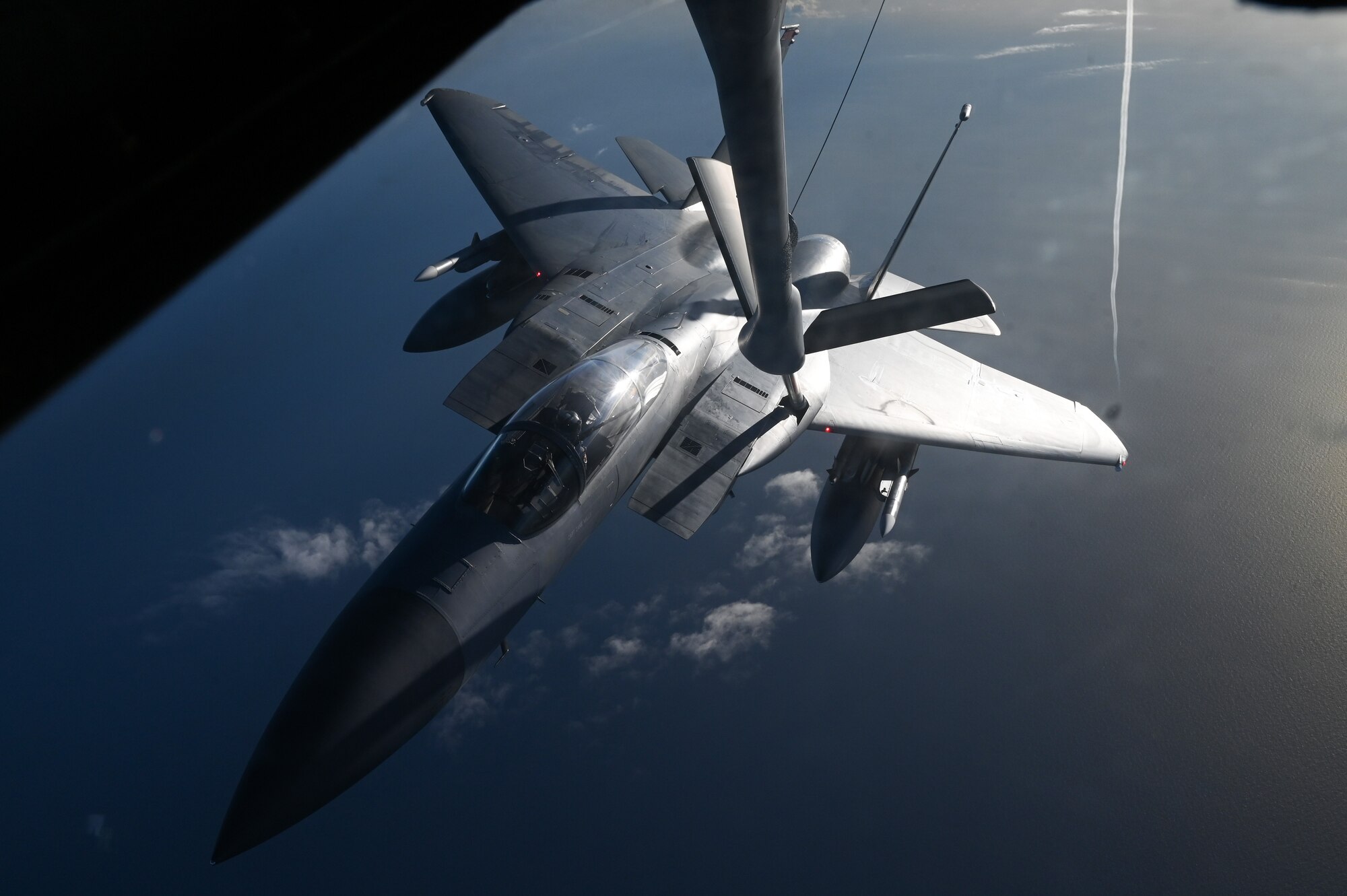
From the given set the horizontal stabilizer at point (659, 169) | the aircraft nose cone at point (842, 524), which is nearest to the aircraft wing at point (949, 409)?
the aircraft nose cone at point (842, 524)

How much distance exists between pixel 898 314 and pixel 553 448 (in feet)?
16.6

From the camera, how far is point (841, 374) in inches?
612

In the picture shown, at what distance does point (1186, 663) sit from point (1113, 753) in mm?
4380

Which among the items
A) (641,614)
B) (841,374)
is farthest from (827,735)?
(841,374)

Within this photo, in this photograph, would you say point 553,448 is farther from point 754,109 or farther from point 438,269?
point 438,269

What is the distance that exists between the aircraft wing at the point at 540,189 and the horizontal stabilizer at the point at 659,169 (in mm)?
762

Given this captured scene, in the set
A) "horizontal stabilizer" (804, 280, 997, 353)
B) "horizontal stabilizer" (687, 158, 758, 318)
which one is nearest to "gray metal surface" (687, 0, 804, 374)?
"horizontal stabilizer" (687, 158, 758, 318)

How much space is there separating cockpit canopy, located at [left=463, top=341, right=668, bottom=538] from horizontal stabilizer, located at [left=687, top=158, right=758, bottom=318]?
3.64 metres

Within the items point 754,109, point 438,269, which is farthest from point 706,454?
point 438,269

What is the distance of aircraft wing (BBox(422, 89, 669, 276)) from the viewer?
17.0 metres

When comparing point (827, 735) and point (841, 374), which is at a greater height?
point (841, 374)

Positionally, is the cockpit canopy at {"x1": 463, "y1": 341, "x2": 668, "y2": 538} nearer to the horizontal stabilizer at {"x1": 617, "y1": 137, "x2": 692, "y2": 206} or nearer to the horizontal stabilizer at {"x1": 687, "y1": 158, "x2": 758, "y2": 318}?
the horizontal stabilizer at {"x1": 687, "y1": 158, "x2": 758, "y2": 318}

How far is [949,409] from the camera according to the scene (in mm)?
15414

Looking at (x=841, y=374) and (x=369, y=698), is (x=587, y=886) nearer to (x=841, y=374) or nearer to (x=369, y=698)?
(x=369, y=698)
